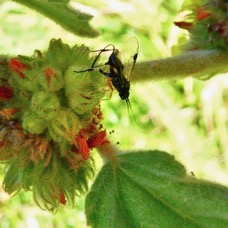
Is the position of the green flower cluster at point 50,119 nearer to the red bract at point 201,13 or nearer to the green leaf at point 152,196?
the green leaf at point 152,196

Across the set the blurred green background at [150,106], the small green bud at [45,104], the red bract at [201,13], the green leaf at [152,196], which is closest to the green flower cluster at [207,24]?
the red bract at [201,13]

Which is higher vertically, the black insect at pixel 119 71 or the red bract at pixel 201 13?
the black insect at pixel 119 71

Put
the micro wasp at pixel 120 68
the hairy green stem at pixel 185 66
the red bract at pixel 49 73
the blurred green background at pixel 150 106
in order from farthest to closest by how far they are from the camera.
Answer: the blurred green background at pixel 150 106
the hairy green stem at pixel 185 66
the micro wasp at pixel 120 68
the red bract at pixel 49 73

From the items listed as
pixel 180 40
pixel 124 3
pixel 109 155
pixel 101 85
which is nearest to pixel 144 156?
pixel 109 155

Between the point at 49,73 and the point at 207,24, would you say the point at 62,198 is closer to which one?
the point at 49,73

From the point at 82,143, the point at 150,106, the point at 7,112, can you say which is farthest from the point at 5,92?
the point at 150,106

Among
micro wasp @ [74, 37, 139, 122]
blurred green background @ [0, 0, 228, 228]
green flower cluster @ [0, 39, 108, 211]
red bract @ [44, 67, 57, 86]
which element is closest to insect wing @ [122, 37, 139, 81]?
micro wasp @ [74, 37, 139, 122]

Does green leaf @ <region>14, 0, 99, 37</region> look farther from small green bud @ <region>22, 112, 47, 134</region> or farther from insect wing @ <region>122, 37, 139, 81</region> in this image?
small green bud @ <region>22, 112, 47, 134</region>
